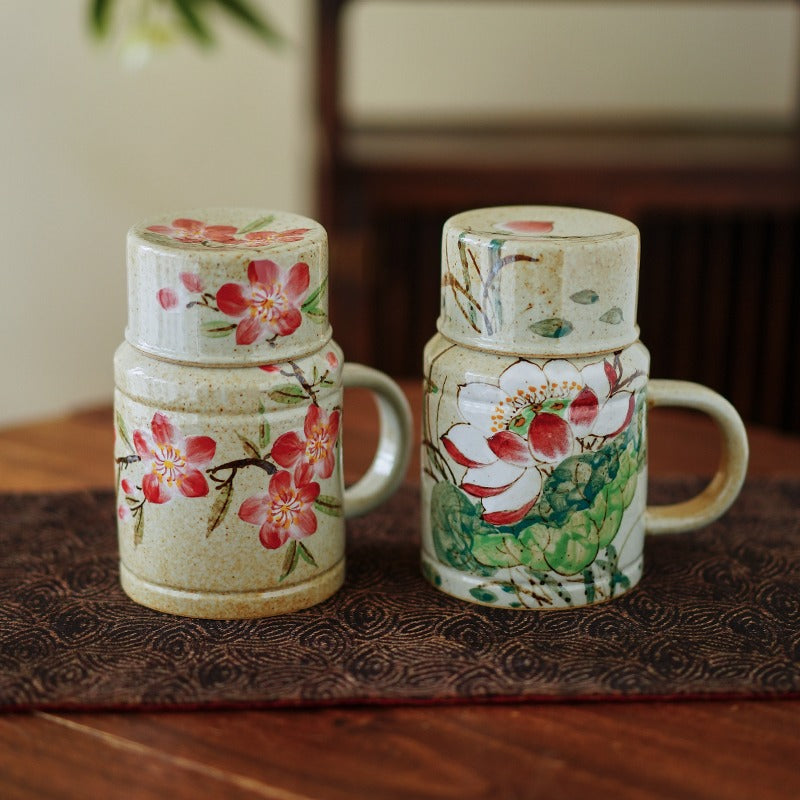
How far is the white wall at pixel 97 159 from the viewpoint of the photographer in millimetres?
Result: 2049

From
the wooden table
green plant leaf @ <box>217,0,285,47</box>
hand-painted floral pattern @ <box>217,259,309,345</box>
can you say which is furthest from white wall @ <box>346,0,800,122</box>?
the wooden table

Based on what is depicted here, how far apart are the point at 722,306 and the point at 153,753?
1374mm

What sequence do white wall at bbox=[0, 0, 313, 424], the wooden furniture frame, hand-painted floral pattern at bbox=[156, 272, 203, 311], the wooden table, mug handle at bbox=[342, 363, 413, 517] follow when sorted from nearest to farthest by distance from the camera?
1. the wooden table
2. hand-painted floral pattern at bbox=[156, 272, 203, 311]
3. mug handle at bbox=[342, 363, 413, 517]
4. the wooden furniture frame
5. white wall at bbox=[0, 0, 313, 424]

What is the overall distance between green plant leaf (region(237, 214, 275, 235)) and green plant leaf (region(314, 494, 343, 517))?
0.17 m

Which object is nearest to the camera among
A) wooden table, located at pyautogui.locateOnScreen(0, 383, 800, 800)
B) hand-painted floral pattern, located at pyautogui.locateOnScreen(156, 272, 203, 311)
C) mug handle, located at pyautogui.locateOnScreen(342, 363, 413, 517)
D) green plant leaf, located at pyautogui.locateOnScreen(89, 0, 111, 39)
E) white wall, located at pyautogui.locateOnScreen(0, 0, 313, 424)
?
wooden table, located at pyautogui.locateOnScreen(0, 383, 800, 800)

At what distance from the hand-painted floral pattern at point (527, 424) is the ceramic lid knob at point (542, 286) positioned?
0.02 meters

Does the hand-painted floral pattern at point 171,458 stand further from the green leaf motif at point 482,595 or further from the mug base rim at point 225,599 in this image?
the green leaf motif at point 482,595

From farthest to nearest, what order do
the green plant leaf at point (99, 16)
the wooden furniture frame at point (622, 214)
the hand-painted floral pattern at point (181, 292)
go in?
the wooden furniture frame at point (622, 214) → the green plant leaf at point (99, 16) → the hand-painted floral pattern at point (181, 292)

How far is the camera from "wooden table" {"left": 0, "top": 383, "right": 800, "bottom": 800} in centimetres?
59

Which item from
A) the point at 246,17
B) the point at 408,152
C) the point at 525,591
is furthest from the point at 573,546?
the point at 408,152

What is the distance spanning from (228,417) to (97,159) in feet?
5.03

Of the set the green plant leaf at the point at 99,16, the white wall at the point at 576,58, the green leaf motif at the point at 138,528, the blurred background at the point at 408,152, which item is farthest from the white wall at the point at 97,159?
the green leaf motif at the point at 138,528

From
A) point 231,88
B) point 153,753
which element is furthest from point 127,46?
point 153,753

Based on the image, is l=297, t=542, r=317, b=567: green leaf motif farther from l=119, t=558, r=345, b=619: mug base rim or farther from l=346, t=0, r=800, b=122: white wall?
l=346, t=0, r=800, b=122: white wall
